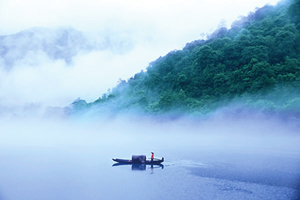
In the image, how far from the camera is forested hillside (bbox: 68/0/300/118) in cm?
6316

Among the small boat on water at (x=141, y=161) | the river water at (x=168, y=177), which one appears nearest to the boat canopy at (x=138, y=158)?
the small boat on water at (x=141, y=161)

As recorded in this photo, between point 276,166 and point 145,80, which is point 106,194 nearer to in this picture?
point 276,166

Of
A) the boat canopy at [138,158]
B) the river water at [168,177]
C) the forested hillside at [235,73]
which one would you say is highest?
the forested hillside at [235,73]

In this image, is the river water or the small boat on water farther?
the small boat on water

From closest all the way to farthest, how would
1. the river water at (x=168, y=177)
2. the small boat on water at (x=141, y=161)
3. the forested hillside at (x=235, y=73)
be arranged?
the river water at (x=168, y=177) → the small boat on water at (x=141, y=161) → the forested hillside at (x=235, y=73)

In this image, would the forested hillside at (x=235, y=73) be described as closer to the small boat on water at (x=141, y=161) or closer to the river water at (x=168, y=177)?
the river water at (x=168, y=177)

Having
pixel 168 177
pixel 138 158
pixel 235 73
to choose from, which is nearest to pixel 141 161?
pixel 138 158

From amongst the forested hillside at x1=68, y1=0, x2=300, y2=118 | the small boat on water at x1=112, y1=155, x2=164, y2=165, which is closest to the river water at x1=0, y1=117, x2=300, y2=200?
the small boat on water at x1=112, y1=155, x2=164, y2=165

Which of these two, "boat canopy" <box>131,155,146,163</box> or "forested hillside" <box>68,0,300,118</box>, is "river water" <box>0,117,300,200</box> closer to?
"boat canopy" <box>131,155,146,163</box>

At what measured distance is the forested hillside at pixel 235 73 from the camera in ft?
207

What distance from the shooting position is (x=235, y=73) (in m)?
70.9

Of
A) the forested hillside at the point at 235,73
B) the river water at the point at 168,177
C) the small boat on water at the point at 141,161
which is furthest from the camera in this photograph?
the forested hillside at the point at 235,73

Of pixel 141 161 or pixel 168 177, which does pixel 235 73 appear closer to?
pixel 141 161

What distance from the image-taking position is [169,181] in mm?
27609
